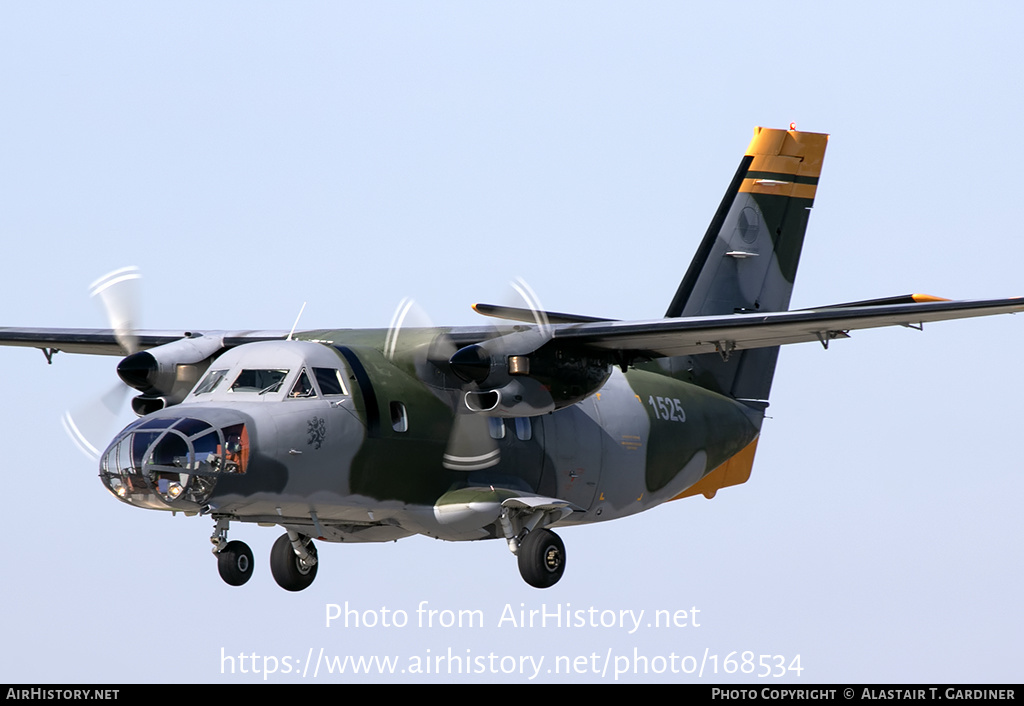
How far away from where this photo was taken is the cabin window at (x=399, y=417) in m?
16.7

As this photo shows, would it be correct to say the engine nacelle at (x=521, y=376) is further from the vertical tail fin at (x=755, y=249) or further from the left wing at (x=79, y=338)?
the left wing at (x=79, y=338)

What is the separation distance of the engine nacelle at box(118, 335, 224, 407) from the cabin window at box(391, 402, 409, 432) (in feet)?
9.69

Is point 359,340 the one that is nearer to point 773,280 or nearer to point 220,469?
point 220,469

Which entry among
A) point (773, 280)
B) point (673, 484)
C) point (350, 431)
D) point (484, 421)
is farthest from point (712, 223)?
point (350, 431)

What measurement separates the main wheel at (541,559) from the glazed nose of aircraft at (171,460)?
12.8ft

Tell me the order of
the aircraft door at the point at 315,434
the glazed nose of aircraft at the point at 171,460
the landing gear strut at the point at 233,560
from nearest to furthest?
the glazed nose of aircraft at the point at 171,460 < the aircraft door at the point at 315,434 < the landing gear strut at the point at 233,560

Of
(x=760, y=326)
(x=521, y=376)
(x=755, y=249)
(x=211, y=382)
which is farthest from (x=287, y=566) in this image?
(x=755, y=249)

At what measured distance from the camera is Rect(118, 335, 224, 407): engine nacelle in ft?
58.5

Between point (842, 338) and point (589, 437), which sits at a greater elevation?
point (842, 338)

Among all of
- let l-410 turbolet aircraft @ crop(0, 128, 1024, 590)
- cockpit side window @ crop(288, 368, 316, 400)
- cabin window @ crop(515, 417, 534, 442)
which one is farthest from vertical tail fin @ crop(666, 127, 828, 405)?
cockpit side window @ crop(288, 368, 316, 400)

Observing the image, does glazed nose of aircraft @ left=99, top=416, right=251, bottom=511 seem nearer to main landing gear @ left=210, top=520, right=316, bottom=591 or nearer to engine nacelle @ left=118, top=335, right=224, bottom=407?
engine nacelle @ left=118, top=335, right=224, bottom=407

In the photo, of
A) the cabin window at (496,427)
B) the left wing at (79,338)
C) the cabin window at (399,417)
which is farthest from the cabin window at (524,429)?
the left wing at (79,338)

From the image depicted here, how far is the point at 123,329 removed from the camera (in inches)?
771

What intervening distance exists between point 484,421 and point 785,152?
7504mm
